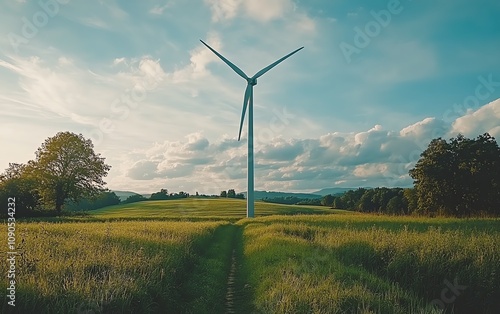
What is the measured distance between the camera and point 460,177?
178 ft

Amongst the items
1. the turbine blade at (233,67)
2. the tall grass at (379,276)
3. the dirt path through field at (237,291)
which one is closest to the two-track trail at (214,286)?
the dirt path through field at (237,291)

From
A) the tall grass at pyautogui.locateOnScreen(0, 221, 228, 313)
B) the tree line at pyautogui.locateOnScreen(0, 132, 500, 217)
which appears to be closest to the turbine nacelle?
the tree line at pyautogui.locateOnScreen(0, 132, 500, 217)

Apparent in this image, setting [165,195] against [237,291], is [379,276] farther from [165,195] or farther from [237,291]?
[165,195]

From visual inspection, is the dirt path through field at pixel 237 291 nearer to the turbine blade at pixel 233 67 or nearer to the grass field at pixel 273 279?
the grass field at pixel 273 279

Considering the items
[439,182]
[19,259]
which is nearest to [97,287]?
[19,259]

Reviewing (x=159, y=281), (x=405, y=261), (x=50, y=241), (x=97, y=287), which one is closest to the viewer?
(x=97, y=287)

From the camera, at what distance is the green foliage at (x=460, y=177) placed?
175ft

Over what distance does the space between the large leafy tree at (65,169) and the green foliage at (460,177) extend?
5246cm

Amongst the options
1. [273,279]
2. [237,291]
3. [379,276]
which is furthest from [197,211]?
[273,279]

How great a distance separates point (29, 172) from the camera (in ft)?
200

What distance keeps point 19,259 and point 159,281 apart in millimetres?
4259

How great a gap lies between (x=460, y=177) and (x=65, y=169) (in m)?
59.8

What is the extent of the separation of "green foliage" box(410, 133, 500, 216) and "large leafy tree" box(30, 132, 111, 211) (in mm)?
52457

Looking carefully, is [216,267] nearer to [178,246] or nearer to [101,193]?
[178,246]
